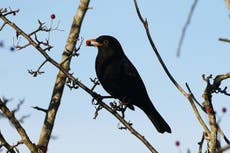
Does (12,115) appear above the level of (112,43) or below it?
below

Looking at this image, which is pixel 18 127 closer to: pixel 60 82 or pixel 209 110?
pixel 209 110

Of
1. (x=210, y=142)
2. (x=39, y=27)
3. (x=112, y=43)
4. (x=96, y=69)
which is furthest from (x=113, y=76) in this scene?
(x=210, y=142)

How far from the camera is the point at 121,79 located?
6453 mm

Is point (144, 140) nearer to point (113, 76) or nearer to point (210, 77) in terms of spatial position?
point (210, 77)

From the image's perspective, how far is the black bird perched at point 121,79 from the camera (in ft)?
21.0

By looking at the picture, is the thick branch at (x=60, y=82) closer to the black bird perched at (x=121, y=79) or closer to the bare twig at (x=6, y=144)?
the black bird perched at (x=121, y=79)

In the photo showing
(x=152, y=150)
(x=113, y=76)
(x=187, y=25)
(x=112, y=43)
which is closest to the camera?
(x=187, y=25)

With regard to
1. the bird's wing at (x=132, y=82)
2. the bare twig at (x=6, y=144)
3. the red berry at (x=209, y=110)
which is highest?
the bird's wing at (x=132, y=82)

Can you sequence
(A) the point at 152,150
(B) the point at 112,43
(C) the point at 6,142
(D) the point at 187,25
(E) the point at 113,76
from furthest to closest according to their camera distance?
(B) the point at 112,43 → (E) the point at 113,76 → (C) the point at 6,142 → (A) the point at 152,150 → (D) the point at 187,25

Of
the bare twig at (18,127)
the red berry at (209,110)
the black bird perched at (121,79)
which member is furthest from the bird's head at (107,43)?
the red berry at (209,110)

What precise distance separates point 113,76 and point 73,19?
42.7 inches

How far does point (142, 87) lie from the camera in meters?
6.74

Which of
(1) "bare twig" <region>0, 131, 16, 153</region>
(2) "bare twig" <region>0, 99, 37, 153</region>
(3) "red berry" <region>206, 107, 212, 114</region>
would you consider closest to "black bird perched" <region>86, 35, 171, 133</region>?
(2) "bare twig" <region>0, 99, 37, 153</region>

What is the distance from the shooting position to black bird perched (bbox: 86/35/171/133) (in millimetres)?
6410
